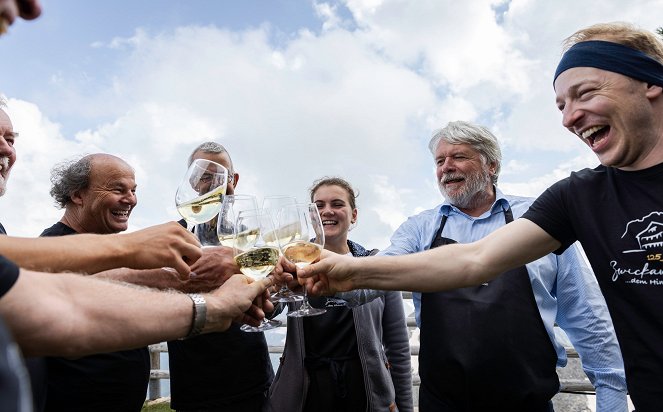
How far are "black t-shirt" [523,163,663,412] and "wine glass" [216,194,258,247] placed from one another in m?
1.68

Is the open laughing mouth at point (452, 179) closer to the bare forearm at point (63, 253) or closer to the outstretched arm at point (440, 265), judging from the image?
the outstretched arm at point (440, 265)

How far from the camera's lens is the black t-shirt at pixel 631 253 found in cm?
187

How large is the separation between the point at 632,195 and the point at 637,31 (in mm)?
889

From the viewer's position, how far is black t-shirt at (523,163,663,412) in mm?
1867

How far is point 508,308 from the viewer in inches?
119

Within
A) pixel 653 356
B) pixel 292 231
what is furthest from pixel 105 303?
pixel 653 356

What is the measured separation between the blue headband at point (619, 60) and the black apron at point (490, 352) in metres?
1.41

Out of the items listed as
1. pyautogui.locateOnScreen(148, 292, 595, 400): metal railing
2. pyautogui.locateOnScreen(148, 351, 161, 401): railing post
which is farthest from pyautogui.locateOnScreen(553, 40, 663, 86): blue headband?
A: pyautogui.locateOnScreen(148, 351, 161, 401): railing post

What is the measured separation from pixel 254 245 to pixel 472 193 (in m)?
2.03

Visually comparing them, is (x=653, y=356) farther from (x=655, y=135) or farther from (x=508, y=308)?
(x=508, y=308)

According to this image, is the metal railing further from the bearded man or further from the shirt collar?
the shirt collar

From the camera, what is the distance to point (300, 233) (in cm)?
249

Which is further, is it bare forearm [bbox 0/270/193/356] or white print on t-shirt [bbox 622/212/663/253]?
white print on t-shirt [bbox 622/212/663/253]

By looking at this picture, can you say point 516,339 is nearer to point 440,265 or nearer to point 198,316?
point 440,265
